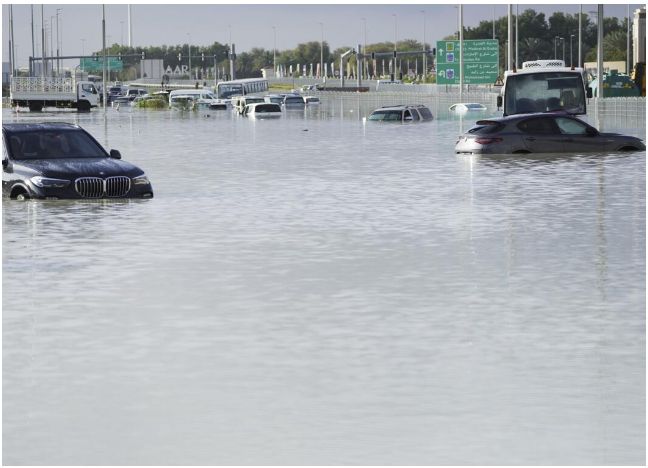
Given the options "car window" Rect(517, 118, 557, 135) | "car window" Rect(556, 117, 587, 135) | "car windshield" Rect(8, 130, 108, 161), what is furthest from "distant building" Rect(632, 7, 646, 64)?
"car windshield" Rect(8, 130, 108, 161)

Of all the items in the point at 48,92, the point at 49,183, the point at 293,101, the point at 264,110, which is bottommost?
the point at 49,183

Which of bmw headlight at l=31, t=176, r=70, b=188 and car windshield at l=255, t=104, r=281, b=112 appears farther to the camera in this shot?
car windshield at l=255, t=104, r=281, b=112

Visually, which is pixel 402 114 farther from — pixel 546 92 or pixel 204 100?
pixel 204 100

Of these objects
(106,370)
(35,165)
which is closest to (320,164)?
(35,165)

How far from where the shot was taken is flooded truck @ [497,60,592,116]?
45594 millimetres

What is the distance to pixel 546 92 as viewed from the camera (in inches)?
1804

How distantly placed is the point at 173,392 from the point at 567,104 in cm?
3901

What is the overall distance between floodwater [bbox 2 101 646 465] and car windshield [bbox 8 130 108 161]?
1179 millimetres

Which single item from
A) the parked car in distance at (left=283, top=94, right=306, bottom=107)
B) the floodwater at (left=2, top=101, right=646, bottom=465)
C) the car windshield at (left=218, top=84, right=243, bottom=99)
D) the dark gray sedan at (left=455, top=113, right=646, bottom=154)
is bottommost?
the floodwater at (left=2, top=101, right=646, bottom=465)

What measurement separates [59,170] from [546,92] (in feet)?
88.2

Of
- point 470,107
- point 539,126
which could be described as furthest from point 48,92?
point 539,126

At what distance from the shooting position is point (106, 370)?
349 inches

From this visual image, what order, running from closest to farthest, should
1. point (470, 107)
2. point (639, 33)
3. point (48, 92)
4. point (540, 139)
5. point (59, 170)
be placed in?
1. point (59, 170)
2. point (540, 139)
3. point (470, 107)
4. point (48, 92)
5. point (639, 33)

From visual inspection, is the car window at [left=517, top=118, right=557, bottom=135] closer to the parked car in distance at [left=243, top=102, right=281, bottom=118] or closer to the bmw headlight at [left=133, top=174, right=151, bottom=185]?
the bmw headlight at [left=133, top=174, right=151, bottom=185]
